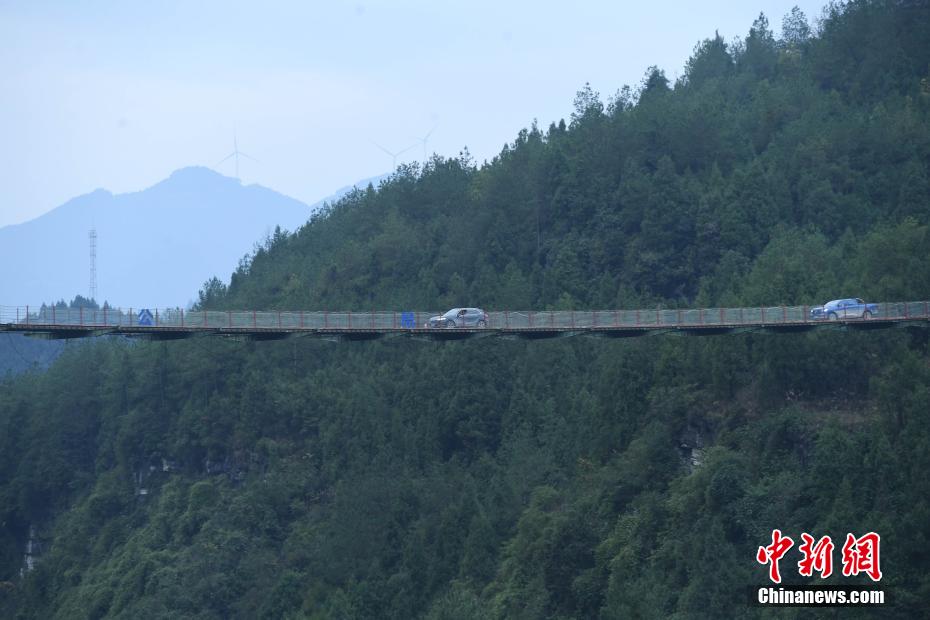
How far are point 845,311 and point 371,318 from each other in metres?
17.8

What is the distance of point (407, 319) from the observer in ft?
179

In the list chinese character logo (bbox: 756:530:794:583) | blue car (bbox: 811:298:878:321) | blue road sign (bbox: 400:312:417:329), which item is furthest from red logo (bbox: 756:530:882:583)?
blue road sign (bbox: 400:312:417:329)

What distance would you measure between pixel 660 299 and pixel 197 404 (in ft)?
113

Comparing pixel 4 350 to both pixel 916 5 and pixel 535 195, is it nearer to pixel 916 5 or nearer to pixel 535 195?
pixel 535 195

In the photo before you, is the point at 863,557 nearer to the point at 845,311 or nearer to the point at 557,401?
the point at 845,311

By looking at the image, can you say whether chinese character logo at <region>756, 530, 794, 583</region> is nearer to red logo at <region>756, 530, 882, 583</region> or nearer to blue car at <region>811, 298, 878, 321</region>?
red logo at <region>756, 530, 882, 583</region>

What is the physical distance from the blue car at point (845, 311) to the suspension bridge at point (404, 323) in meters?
0.21

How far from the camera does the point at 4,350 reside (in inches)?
7864

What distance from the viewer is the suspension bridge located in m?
47.8

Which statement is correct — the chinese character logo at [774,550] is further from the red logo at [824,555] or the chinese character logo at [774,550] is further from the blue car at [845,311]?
the blue car at [845,311]

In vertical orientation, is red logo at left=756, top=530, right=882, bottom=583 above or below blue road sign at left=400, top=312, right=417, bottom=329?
below

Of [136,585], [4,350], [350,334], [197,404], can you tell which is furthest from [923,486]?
[4,350]

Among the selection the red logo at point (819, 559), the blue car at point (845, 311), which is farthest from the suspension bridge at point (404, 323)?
the red logo at point (819, 559)

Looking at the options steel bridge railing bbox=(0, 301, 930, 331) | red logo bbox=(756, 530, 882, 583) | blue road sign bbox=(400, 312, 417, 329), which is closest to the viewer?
steel bridge railing bbox=(0, 301, 930, 331)
